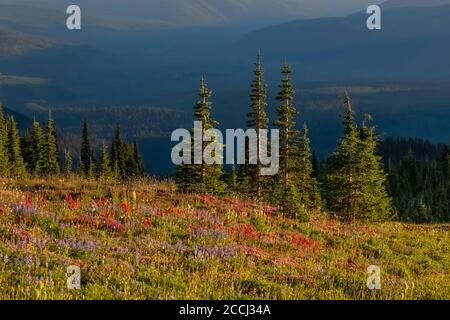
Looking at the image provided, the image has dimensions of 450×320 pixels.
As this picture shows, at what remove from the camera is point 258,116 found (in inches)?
1859

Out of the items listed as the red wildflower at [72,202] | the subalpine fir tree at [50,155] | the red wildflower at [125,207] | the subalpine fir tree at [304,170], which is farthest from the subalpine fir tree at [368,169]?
the subalpine fir tree at [50,155]

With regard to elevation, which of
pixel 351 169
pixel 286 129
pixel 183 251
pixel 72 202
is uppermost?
pixel 286 129

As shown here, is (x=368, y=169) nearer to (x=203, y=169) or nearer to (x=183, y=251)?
(x=203, y=169)

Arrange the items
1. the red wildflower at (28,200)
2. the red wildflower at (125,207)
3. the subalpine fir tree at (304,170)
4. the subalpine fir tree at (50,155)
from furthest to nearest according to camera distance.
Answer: the subalpine fir tree at (50,155) < the subalpine fir tree at (304,170) < the red wildflower at (125,207) < the red wildflower at (28,200)

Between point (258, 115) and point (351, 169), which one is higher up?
point (258, 115)

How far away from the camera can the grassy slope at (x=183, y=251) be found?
12.0m

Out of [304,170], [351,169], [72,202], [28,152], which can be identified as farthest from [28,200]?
[28,152]

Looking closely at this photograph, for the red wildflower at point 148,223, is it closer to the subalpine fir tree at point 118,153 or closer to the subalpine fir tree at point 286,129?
the subalpine fir tree at point 286,129

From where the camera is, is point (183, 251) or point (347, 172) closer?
point (183, 251)

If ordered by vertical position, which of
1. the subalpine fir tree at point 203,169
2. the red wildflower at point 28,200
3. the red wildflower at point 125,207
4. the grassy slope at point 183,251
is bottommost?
the grassy slope at point 183,251

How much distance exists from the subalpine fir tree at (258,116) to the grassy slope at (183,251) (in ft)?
64.6

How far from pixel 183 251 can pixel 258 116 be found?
32483 mm
